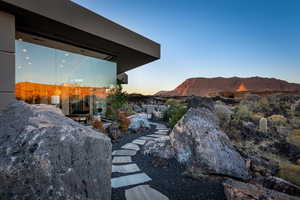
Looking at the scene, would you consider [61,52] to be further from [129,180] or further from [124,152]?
[129,180]

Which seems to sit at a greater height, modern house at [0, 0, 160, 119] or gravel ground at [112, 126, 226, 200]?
modern house at [0, 0, 160, 119]

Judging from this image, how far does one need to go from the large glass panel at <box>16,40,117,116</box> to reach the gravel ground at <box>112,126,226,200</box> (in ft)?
14.8

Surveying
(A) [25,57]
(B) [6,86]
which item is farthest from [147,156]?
(A) [25,57]

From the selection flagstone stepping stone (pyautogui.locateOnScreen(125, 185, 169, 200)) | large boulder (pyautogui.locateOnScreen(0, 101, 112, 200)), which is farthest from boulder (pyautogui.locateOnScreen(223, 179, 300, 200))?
large boulder (pyautogui.locateOnScreen(0, 101, 112, 200))

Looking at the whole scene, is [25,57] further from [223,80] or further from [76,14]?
[223,80]

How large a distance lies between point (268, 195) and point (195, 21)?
7.27 metres

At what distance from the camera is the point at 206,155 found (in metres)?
2.31

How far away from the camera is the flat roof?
3.37 m

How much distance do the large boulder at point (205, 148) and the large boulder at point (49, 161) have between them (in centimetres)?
163

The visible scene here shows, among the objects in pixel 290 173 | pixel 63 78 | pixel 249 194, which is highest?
pixel 63 78

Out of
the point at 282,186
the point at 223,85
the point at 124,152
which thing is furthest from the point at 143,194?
the point at 223,85

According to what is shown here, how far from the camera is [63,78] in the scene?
18.4 feet

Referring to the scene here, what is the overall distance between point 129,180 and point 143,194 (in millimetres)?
380

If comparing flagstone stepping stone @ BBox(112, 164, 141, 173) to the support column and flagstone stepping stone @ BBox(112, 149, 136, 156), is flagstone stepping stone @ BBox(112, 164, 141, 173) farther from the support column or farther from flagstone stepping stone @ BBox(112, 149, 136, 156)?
the support column
